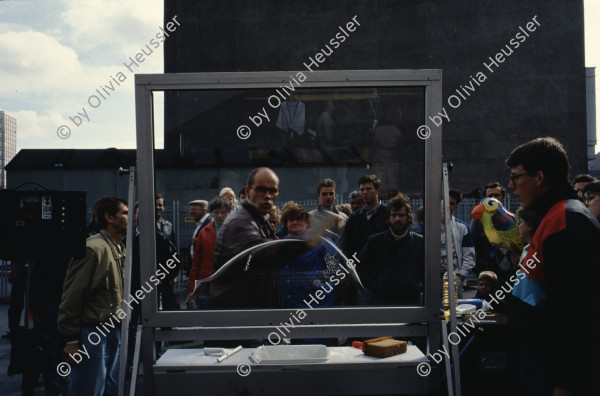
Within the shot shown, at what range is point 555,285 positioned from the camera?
1.95m

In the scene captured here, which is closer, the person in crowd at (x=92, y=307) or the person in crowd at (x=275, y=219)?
the person in crowd at (x=275, y=219)

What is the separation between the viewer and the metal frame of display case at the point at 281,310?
284cm

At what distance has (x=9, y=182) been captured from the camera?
46.0ft

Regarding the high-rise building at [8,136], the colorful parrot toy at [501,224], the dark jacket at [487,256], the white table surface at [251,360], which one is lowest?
the white table surface at [251,360]

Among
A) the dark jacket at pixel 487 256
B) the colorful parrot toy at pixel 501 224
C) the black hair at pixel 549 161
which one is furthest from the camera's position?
the dark jacket at pixel 487 256

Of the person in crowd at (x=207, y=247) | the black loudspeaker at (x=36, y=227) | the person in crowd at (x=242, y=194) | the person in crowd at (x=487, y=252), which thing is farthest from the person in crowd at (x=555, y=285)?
the person in crowd at (x=487, y=252)

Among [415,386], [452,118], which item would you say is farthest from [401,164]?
[452,118]

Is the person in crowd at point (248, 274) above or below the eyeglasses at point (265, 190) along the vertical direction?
below

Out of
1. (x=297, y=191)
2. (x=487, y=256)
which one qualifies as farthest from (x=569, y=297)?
(x=487, y=256)

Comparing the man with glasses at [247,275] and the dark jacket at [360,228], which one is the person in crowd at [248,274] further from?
the dark jacket at [360,228]

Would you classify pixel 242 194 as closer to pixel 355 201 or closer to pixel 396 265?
pixel 355 201

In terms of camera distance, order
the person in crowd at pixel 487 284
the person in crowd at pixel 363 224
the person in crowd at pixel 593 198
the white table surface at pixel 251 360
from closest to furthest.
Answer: the white table surface at pixel 251 360, the person in crowd at pixel 363 224, the person in crowd at pixel 593 198, the person in crowd at pixel 487 284

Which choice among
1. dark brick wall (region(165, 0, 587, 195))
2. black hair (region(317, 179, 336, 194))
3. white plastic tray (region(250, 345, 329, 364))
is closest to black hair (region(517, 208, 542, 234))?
black hair (region(317, 179, 336, 194))

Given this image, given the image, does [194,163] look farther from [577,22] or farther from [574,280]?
[577,22]
